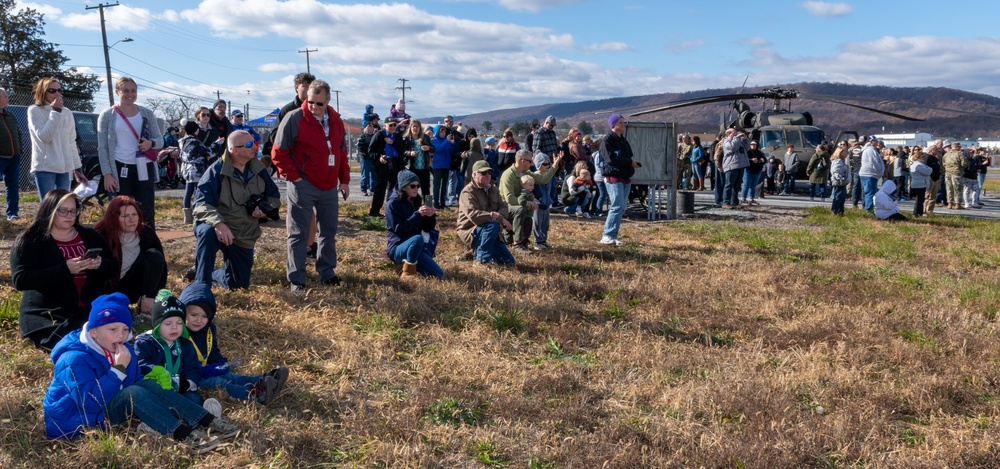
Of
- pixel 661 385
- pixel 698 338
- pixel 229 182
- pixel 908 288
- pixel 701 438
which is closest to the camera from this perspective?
pixel 701 438

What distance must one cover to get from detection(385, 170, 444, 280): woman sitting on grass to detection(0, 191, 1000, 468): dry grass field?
1.11 feet

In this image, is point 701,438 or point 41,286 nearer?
point 701,438

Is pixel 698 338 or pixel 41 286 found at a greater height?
pixel 41 286

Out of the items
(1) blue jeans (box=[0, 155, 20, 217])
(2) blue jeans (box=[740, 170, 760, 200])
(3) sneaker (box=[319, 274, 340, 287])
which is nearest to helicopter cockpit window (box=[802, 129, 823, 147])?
(2) blue jeans (box=[740, 170, 760, 200])

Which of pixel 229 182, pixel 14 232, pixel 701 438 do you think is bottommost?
pixel 701 438

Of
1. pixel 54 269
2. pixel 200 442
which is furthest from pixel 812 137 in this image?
pixel 200 442

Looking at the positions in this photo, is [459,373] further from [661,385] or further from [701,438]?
[701,438]

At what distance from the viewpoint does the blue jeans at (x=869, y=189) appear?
1475cm

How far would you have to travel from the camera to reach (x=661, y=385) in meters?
4.36

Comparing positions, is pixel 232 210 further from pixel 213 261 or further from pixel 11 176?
pixel 11 176

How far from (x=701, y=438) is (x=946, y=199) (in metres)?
19.7

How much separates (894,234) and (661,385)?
9.27 m

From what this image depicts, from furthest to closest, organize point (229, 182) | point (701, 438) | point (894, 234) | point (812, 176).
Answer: point (812, 176) → point (894, 234) → point (229, 182) → point (701, 438)

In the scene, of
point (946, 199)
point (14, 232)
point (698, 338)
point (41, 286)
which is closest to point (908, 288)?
point (698, 338)
